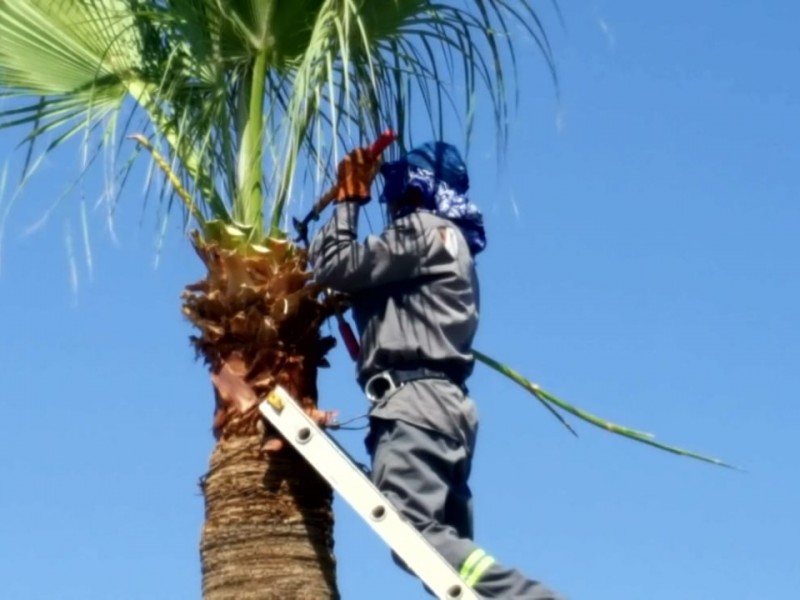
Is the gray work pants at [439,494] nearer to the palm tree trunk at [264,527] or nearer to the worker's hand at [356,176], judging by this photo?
the palm tree trunk at [264,527]

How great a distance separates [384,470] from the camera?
6.05 metres

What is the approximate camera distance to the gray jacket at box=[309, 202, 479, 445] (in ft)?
20.4

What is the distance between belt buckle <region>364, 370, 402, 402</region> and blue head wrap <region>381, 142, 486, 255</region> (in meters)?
0.67

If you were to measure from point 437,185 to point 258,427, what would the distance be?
1140 mm

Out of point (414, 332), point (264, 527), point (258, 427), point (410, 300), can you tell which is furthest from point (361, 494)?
point (410, 300)

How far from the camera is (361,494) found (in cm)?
596

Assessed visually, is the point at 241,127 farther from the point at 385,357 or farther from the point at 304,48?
the point at 385,357

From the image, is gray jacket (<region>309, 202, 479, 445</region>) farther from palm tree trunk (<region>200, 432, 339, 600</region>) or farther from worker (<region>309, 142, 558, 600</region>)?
palm tree trunk (<region>200, 432, 339, 600</region>)

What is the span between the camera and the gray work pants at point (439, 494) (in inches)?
225

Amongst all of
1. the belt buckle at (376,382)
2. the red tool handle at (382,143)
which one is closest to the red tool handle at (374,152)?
the red tool handle at (382,143)

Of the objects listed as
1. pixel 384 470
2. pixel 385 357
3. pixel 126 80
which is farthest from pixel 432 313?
pixel 126 80

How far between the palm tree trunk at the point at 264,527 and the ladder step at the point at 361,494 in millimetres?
120

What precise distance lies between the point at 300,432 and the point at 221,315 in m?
0.47

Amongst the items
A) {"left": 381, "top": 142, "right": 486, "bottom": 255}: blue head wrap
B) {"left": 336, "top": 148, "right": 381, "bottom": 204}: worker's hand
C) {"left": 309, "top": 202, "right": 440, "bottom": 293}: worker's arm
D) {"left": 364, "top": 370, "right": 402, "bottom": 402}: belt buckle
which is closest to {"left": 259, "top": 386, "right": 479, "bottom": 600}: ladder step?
{"left": 364, "top": 370, "right": 402, "bottom": 402}: belt buckle
